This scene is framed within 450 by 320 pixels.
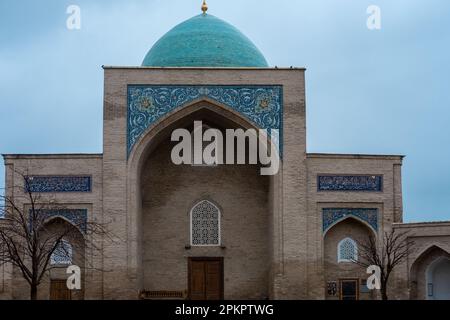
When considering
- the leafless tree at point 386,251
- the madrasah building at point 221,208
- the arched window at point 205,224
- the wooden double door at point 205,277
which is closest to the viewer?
the leafless tree at point 386,251

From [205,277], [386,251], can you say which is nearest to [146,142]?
[205,277]

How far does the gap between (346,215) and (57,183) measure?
19.0ft

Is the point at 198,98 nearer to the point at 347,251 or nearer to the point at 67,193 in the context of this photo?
the point at 67,193

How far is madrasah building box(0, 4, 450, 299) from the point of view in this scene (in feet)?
57.9

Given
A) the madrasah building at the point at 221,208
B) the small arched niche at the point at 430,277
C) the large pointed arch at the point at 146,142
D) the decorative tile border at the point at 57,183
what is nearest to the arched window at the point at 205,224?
the madrasah building at the point at 221,208

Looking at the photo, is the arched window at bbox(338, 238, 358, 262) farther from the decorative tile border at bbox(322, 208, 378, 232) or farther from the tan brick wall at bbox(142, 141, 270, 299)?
the tan brick wall at bbox(142, 141, 270, 299)

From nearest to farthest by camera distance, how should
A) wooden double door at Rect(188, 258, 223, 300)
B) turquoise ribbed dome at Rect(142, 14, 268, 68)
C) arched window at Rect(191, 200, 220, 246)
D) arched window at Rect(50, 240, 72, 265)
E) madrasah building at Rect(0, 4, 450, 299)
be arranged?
1. madrasah building at Rect(0, 4, 450, 299)
2. arched window at Rect(50, 240, 72, 265)
3. wooden double door at Rect(188, 258, 223, 300)
4. arched window at Rect(191, 200, 220, 246)
5. turquoise ribbed dome at Rect(142, 14, 268, 68)

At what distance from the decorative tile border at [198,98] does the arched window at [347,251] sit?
236 cm

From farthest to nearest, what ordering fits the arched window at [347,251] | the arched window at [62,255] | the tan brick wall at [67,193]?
the arched window at [347,251] < the arched window at [62,255] < the tan brick wall at [67,193]

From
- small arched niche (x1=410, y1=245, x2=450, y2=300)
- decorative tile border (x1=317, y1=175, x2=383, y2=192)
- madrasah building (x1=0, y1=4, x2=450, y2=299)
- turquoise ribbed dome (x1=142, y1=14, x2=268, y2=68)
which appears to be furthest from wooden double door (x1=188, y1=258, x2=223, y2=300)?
turquoise ribbed dome (x1=142, y1=14, x2=268, y2=68)

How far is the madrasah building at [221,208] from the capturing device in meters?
17.6

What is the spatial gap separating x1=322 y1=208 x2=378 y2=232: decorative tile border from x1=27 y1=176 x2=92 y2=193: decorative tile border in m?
4.74

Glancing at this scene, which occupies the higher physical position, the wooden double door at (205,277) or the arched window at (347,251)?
the arched window at (347,251)

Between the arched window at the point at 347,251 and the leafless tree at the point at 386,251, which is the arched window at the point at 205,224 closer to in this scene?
the arched window at the point at 347,251
